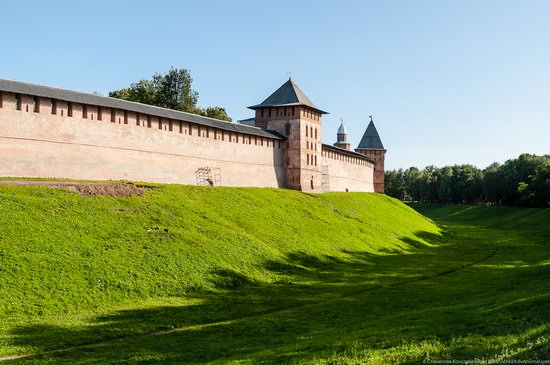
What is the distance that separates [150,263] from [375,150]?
62.8 meters

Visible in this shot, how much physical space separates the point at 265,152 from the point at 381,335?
31225 mm

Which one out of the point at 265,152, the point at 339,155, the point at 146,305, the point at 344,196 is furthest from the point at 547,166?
the point at 146,305

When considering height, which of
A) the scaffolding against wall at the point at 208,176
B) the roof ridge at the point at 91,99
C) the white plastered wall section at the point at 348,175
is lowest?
the scaffolding against wall at the point at 208,176

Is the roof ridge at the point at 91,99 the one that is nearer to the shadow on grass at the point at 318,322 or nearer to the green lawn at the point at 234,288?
the green lawn at the point at 234,288

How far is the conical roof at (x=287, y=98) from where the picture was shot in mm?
46188

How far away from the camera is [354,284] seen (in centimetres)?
2312

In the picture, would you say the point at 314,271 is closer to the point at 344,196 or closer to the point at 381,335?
the point at 381,335

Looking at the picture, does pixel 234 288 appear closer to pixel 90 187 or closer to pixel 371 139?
pixel 90 187

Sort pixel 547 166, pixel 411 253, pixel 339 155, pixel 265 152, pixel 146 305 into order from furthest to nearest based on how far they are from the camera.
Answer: pixel 547 166 → pixel 339 155 → pixel 265 152 → pixel 411 253 → pixel 146 305

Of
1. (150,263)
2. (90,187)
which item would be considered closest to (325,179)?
(90,187)

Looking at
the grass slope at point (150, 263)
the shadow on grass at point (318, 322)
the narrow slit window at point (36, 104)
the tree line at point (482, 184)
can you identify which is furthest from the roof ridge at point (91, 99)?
the tree line at point (482, 184)

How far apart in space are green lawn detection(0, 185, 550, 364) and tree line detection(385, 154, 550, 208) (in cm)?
4307

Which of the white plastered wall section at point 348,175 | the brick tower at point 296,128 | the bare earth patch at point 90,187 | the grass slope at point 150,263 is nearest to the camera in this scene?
the grass slope at point 150,263

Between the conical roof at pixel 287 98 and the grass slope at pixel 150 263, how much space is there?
1428 cm
